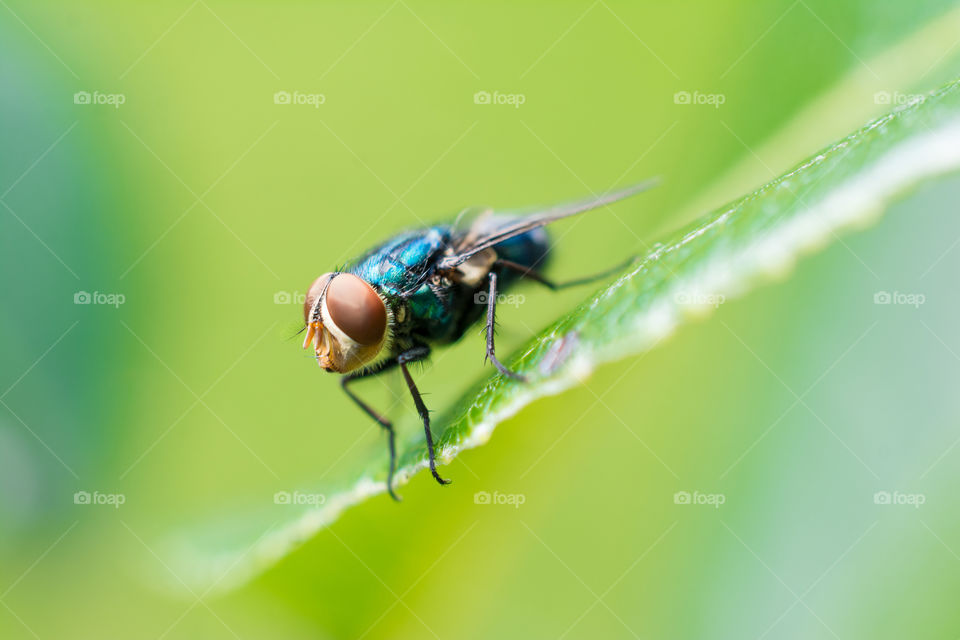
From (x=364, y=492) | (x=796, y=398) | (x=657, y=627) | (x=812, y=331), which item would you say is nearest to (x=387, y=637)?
(x=364, y=492)

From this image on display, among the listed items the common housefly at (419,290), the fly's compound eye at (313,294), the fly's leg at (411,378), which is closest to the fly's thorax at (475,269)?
the common housefly at (419,290)

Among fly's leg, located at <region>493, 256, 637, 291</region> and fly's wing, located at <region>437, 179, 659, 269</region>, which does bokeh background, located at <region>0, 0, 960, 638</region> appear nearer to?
fly's leg, located at <region>493, 256, 637, 291</region>

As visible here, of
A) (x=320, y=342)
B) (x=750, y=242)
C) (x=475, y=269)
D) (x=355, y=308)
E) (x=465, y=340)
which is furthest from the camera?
(x=465, y=340)

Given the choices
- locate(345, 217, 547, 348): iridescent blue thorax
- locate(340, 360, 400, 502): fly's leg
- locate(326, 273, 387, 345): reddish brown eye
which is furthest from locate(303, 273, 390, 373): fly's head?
locate(340, 360, 400, 502): fly's leg

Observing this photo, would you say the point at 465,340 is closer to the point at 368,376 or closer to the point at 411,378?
the point at 368,376

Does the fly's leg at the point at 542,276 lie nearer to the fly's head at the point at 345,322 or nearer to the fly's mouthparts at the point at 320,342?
the fly's head at the point at 345,322

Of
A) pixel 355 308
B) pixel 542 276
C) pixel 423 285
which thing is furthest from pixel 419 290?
pixel 542 276
